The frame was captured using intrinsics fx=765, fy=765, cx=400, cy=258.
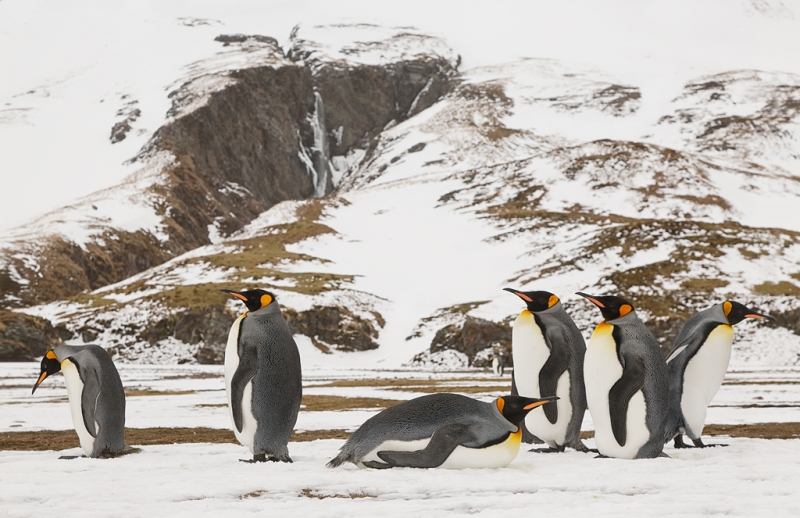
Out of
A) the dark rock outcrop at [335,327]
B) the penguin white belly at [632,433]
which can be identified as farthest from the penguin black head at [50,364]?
the dark rock outcrop at [335,327]

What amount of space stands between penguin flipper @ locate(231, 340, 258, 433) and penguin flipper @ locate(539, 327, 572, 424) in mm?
4020

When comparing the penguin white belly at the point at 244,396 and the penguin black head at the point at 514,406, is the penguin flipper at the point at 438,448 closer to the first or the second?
the penguin black head at the point at 514,406

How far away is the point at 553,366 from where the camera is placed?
421 inches

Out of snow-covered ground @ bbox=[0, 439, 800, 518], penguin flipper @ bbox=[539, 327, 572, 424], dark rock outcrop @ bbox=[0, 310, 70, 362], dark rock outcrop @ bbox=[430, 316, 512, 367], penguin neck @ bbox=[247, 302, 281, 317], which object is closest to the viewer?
snow-covered ground @ bbox=[0, 439, 800, 518]

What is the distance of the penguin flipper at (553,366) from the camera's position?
420 inches

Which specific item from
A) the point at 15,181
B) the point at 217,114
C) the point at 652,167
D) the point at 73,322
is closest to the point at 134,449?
the point at 73,322

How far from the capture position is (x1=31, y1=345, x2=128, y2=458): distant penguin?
34.0ft

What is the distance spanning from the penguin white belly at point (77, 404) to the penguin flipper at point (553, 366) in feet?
20.3

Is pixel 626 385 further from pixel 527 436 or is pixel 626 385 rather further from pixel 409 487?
pixel 409 487

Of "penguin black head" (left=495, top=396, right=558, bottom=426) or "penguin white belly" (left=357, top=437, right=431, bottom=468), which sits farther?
"penguin black head" (left=495, top=396, right=558, bottom=426)

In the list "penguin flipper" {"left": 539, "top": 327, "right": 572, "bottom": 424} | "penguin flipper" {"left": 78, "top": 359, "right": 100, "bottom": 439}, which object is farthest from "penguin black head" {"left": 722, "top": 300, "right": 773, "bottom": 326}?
"penguin flipper" {"left": 78, "top": 359, "right": 100, "bottom": 439}

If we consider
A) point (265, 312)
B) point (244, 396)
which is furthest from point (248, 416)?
point (265, 312)

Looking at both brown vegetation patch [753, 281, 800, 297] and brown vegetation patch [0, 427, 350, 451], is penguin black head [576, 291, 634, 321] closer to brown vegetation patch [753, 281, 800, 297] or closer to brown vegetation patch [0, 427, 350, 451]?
brown vegetation patch [0, 427, 350, 451]

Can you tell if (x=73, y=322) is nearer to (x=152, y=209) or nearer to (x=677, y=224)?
(x=677, y=224)
